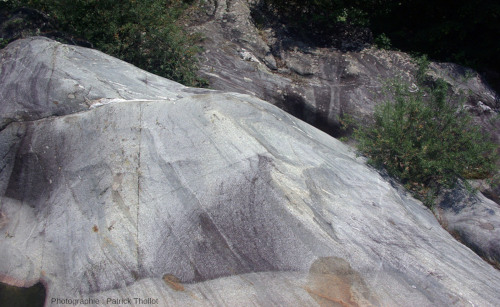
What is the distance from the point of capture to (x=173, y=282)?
3.59 meters

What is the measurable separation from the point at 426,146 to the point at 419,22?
459 cm

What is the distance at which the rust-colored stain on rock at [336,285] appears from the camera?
3.38m

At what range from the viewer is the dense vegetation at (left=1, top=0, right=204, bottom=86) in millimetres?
6590

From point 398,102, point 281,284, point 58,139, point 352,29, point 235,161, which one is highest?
point 352,29

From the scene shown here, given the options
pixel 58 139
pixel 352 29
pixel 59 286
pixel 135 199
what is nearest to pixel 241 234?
pixel 135 199

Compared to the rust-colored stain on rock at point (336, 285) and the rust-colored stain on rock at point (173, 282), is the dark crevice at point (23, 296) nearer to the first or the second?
the rust-colored stain on rock at point (173, 282)

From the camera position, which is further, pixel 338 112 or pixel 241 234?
pixel 338 112

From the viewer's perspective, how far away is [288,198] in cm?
382

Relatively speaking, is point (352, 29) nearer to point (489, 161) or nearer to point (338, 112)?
point (338, 112)

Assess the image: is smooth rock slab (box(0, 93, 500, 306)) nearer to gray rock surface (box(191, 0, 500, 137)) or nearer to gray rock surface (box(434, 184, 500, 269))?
gray rock surface (box(434, 184, 500, 269))

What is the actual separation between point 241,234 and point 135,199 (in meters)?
1.12

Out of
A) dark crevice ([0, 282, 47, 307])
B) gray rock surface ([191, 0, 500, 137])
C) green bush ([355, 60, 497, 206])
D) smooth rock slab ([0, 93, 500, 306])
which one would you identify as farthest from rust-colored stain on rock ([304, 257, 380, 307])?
gray rock surface ([191, 0, 500, 137])

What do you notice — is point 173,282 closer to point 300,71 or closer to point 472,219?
point 472,219

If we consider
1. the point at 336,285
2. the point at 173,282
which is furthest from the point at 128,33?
the point at 336,285
